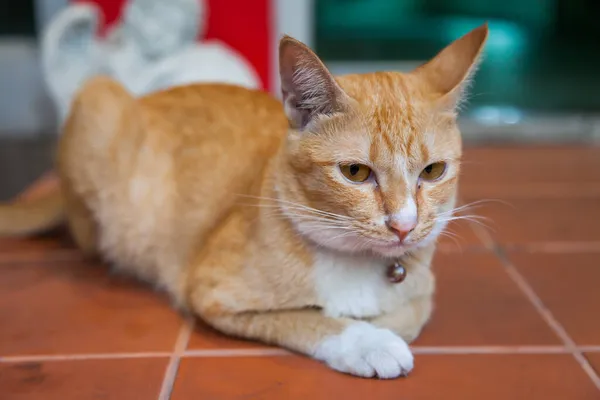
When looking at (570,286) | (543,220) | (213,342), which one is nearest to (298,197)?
(213,342)

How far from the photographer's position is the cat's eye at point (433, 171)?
3.72 ft

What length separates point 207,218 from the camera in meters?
1.43

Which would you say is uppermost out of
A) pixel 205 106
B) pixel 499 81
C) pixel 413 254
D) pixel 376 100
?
→ pixel 376 100

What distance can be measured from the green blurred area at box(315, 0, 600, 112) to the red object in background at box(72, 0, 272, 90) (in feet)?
3.31

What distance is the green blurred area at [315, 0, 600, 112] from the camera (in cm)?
398

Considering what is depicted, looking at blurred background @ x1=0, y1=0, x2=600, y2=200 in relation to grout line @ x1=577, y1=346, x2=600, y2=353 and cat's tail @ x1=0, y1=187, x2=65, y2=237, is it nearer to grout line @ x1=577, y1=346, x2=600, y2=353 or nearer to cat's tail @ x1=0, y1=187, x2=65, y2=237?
cat's tail @ x1=0, y1=187, x2=65, y2=237

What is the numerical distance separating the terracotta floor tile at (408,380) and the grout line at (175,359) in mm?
14

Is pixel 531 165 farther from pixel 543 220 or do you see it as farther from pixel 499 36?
pixel 499 36

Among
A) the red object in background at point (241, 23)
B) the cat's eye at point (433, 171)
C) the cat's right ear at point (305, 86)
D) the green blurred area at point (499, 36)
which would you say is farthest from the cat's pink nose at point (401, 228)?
the green blurred area at point (499, 36)

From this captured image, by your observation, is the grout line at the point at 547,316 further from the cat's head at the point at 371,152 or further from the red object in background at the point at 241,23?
the red object in background at the point at 241,23

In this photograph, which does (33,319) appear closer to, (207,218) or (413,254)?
(207,218)

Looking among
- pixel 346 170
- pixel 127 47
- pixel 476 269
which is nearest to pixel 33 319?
pixel 346 170

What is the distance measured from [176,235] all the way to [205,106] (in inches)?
12.6

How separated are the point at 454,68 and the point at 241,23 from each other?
1793 millimetres
